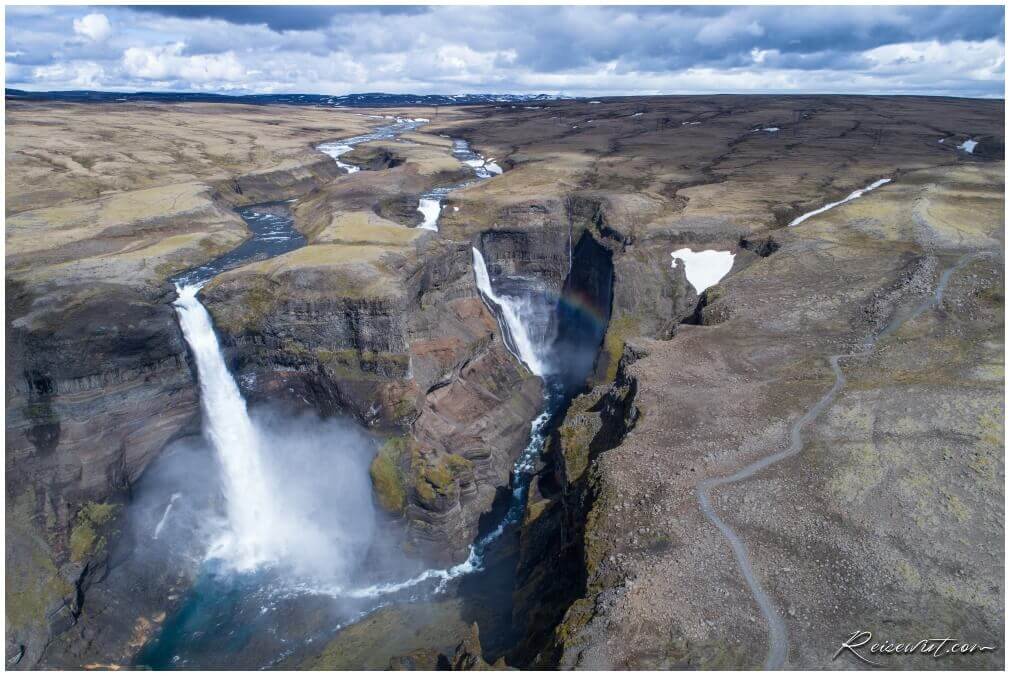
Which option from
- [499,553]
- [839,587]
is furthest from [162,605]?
[839,587]

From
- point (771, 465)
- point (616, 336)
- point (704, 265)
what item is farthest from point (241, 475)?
point (704, 265)

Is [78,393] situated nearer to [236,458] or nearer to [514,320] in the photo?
[236,458]

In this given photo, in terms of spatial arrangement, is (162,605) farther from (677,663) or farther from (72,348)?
(677,663)

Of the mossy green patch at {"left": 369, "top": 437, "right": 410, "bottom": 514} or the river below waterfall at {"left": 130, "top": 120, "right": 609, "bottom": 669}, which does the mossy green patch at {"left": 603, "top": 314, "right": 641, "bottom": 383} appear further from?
the mossy green patch at {"left": 369, "top": 437, "right": 410, "bottom": 514}

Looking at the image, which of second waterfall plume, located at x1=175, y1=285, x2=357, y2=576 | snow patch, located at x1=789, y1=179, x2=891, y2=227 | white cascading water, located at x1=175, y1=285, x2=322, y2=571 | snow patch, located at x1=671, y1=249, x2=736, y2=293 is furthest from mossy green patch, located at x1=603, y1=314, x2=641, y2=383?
white cascading water, located at x1=175, y1=285, x2=322, y2=571

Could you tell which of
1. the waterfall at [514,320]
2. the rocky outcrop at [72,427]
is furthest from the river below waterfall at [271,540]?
the waterfall at [514,320]

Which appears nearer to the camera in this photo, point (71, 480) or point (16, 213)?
point (71, 480)

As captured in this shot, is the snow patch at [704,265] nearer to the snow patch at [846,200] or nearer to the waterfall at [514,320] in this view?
the snow patch at [846,200]
